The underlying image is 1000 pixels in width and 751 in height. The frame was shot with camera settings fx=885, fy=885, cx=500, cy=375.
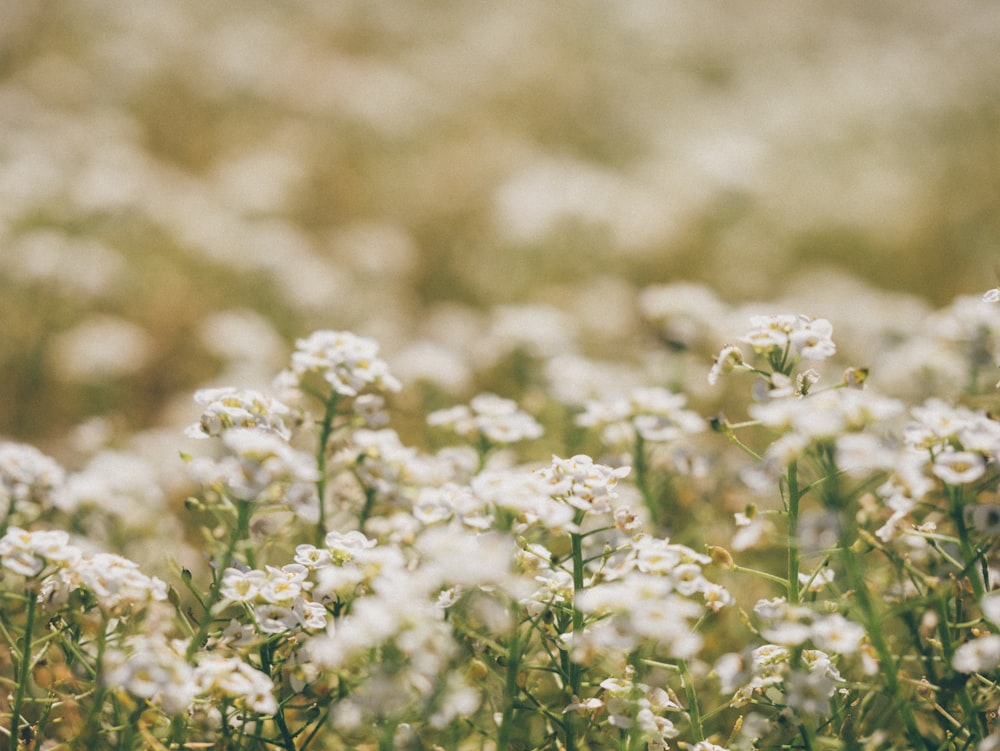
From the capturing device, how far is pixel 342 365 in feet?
6.81

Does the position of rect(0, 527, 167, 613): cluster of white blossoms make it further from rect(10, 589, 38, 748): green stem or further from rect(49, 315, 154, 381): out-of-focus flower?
rect(49, 315, 154, 381): out-of-focus flower

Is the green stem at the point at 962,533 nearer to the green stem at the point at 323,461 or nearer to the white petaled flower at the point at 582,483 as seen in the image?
the white petaled flower at the point at 582,483

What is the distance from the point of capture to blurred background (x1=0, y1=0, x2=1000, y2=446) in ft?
14.5

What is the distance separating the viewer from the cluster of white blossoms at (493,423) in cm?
213

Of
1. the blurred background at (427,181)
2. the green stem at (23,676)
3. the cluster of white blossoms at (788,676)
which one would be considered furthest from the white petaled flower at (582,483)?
the blurred background at (427,181)

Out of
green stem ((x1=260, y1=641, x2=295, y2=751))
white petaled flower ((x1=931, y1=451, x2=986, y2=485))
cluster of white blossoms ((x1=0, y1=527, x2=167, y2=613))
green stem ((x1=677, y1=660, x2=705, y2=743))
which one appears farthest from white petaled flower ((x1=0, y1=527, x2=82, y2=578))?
white petaled flower ((x1=931, y1=451, x2=986, y2=485))

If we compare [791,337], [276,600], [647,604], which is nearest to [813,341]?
[791,337]

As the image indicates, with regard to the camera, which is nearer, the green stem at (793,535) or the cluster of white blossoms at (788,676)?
the cluster of white blossoms at (788,676)

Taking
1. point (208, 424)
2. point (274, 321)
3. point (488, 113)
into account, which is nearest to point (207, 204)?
point (274, 321)

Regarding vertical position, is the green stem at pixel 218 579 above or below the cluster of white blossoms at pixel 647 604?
below

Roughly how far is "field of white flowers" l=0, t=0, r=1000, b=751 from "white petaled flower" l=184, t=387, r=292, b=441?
10mm

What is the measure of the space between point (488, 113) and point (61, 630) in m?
7.03

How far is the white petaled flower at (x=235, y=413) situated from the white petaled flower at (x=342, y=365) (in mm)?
153

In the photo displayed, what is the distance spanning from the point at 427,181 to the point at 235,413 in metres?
5.14
